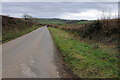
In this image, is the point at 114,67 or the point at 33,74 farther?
the point at 114,67

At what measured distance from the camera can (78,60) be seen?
37.2 ft

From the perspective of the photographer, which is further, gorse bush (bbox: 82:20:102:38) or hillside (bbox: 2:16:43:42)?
hillside (bbox: 2:16:43:42)

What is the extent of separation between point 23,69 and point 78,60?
11.2 ft

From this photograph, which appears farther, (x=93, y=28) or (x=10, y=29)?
(x=10, y=29)

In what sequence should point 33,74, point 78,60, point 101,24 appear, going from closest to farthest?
point 33,74 → point 78,60 → point 101,24

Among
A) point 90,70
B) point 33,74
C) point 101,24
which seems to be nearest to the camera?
point 33,74

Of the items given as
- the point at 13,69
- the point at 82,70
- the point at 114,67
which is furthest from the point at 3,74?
the point at 114,67

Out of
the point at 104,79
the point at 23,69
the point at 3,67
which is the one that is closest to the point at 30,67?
the point at 23,69

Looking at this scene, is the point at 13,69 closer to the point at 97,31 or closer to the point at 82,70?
the point at 82,70

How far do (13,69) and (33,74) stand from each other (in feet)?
3.94

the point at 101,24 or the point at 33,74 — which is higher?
the point at 101,24

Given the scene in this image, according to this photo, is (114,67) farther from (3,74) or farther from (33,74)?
(3,74)

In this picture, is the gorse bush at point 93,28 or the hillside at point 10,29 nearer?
the gorse bush at point 93,28

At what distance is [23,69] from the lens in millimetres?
9242
